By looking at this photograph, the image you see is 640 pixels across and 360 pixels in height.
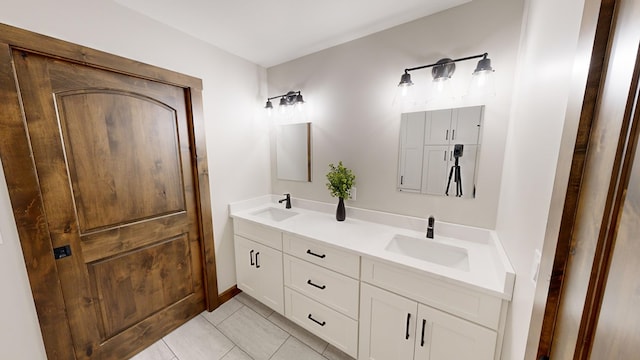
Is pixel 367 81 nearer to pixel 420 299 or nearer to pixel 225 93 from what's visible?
pixel 225 93

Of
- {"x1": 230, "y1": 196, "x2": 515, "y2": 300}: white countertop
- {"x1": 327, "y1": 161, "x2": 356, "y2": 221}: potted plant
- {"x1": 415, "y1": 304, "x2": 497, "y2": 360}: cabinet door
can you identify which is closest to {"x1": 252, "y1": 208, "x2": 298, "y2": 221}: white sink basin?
{"x1": 230, "y1": 196, "x2": 515, "y2": 300}: white countertop

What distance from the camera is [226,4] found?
4.38ft

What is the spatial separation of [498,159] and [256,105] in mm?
2141

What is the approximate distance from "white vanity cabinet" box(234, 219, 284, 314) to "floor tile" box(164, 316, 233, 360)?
0.39m

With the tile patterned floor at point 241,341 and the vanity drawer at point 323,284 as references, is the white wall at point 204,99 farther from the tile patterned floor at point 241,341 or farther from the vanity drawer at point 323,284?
the vanity drawer at point 323,284

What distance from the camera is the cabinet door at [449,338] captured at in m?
0.99

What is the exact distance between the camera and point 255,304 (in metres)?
2.04

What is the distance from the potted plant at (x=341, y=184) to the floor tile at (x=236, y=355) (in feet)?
4.01

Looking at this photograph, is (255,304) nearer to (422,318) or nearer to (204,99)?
(422,318)

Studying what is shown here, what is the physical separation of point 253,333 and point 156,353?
2.25 feet

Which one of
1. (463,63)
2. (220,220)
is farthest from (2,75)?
(463,63)

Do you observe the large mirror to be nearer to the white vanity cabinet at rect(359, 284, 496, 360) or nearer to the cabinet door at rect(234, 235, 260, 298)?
the white vanity cabinet at rect(359, 284, 496, 360)

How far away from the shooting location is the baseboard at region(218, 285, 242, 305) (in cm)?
202

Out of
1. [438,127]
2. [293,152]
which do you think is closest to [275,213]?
[293,152]
